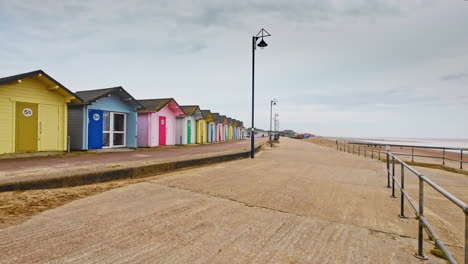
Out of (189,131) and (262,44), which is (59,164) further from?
(189,131)

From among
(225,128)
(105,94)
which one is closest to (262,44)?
(105,94)

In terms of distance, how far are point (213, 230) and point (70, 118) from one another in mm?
13801

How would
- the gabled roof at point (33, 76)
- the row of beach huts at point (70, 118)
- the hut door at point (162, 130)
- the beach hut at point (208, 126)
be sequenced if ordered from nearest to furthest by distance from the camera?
the gabled roof at point (33, 76), the row of beach huts at point (70, 118), the hut door at point (162, 130), the beach hut at point (208, 126)

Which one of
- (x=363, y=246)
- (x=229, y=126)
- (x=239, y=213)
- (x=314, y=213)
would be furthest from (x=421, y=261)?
(x=229, y=126)

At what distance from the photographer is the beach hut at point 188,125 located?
76.8 ft

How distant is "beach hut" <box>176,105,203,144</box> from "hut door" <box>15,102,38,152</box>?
12.2 m

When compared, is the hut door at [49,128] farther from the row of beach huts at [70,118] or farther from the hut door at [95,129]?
the hut door at [95,129]

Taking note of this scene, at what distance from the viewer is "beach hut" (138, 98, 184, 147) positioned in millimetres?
18344

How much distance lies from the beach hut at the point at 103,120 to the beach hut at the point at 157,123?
4.38ft

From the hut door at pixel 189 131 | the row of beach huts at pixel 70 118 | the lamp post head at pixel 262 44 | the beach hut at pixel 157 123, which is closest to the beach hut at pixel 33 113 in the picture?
the row of beach huts at pixel 70 118

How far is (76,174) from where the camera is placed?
5934mm

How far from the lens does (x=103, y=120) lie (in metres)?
14.6

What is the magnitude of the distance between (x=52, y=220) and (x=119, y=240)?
1.40 meters

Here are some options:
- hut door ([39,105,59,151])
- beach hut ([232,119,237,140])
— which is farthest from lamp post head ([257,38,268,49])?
beach hut ([232,119,237,140])
